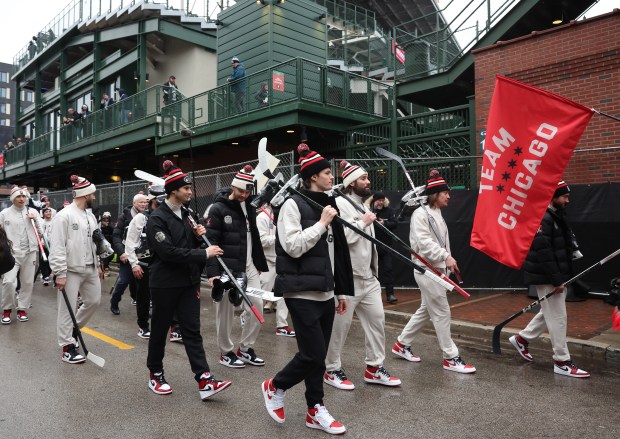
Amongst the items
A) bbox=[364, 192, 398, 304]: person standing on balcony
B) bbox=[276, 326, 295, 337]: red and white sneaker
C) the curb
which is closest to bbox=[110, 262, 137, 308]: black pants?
bbox=[276, 326, 295, 337]: red and white sneaker

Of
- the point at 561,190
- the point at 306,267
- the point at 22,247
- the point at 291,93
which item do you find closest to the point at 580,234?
the point at 561,190

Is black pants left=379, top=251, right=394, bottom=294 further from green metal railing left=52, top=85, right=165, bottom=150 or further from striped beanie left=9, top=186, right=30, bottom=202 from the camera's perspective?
green metal railing left=52, top=85, right=165, bottom=150

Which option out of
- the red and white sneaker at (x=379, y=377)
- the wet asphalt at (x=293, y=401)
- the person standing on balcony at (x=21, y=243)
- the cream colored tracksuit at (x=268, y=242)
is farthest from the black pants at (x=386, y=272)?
the person standing on balcony at (x=21, y=243)

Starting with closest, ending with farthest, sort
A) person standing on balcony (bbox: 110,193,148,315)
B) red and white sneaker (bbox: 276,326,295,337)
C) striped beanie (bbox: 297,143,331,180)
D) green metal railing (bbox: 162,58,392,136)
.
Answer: striped beanie (bbox: 297,143,331,180)
red and white sneaker (bbox: 276,326,295,337)
person standing on balcony (bbox: 110,193,148,315)
green metal railing (bbox: 162,58,392,136)

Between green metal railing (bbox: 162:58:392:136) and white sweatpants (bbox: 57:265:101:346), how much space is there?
902cm

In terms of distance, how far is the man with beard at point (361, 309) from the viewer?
4.87 metres

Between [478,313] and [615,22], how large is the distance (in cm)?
636

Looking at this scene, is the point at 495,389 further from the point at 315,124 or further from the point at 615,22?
the point at 315,124

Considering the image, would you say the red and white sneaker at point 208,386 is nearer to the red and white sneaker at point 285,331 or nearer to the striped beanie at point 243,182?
the striped beanie at point 243,182

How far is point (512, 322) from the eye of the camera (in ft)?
23.7

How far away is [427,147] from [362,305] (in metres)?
8.79

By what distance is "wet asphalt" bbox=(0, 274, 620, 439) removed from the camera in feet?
12.8

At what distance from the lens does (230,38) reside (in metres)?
18.2

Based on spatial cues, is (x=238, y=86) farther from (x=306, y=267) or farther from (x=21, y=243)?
(x=306, y=267)
